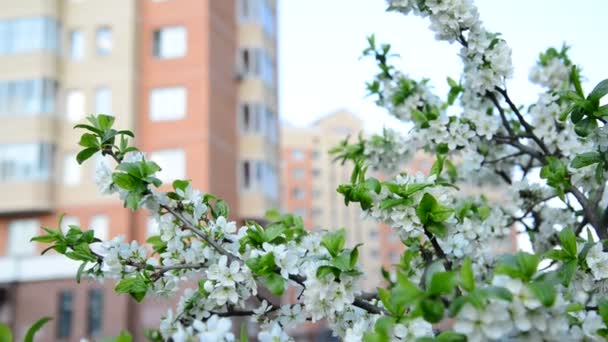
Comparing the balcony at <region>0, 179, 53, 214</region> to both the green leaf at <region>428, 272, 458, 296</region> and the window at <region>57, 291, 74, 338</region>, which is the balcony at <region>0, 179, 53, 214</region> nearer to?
the window at <region>57, 291, 74, 338</region>

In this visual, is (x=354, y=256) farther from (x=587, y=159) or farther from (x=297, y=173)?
(x=297, y=173)

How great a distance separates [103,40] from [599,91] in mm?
20813

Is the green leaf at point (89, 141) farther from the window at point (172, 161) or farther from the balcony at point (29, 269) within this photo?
the balcony at point (29, 269)

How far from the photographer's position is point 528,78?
16.4ft

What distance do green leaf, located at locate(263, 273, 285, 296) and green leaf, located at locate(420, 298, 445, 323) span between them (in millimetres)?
671

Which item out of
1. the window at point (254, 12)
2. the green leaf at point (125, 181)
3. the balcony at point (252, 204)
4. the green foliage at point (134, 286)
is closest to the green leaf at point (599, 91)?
the green leaf at point (125, 181)

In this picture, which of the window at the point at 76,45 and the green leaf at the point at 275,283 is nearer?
the green leaf at the point at 275,283

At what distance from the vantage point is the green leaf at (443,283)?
1.68 meters

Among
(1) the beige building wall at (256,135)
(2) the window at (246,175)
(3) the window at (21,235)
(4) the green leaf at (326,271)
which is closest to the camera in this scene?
(4) the green leaf at (326,271)

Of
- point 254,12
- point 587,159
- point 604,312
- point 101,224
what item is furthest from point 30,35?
point 604,312

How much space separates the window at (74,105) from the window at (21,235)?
10.9 ft

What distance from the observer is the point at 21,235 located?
67.0ft

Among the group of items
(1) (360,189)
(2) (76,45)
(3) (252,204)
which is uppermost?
(2) (76,45)

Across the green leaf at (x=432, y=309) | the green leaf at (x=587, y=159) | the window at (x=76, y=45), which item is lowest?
the green leaf at (x=432, y=309)
